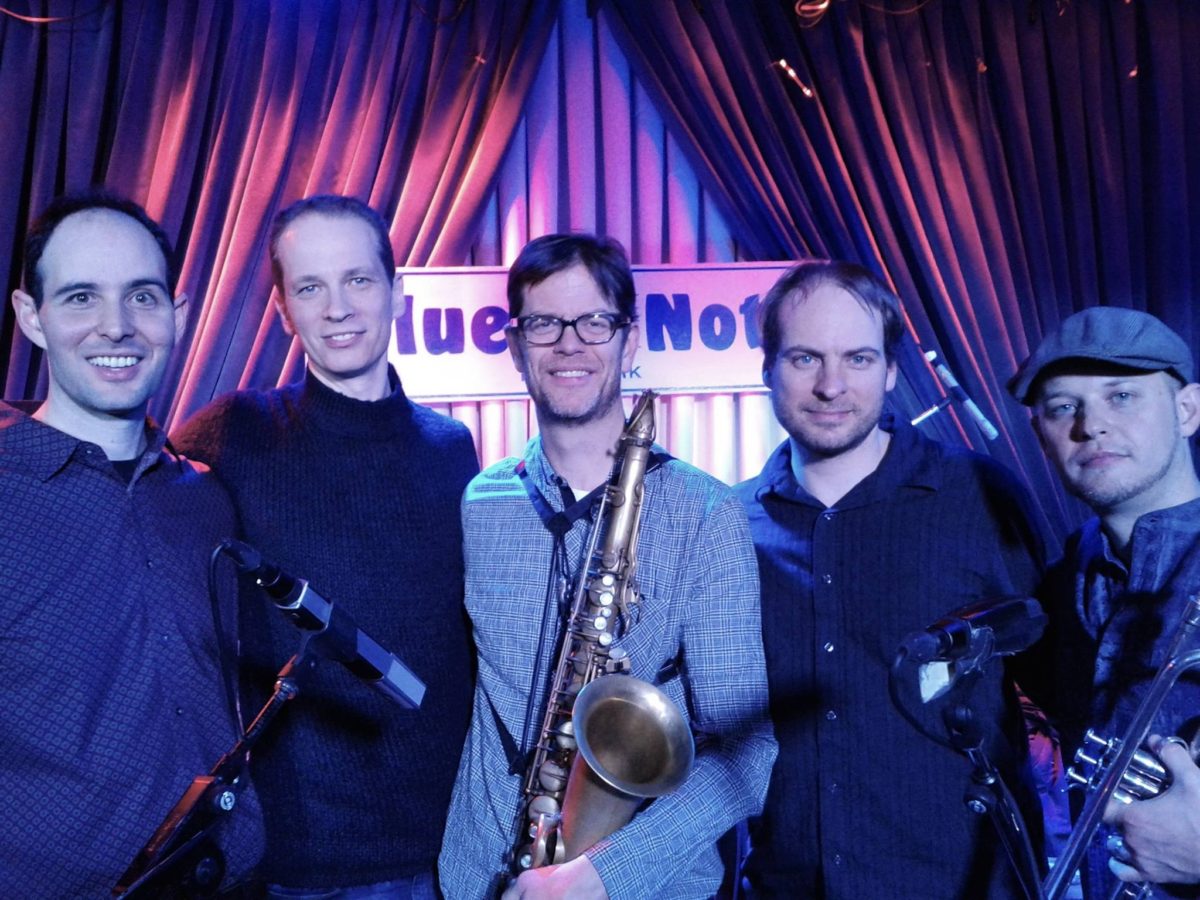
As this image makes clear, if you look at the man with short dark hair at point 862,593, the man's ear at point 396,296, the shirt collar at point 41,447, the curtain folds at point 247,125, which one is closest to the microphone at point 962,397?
the man with short dark hair at point 862,593

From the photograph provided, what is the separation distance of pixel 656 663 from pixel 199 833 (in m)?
1.07

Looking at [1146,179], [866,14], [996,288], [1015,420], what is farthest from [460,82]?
[1146,179]

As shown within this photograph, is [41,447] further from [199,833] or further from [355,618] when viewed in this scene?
[199,833]

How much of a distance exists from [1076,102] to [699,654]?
423cm

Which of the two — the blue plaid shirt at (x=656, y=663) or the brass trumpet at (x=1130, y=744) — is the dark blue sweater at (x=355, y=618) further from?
the brass trumpet at (x=1130, y=744)

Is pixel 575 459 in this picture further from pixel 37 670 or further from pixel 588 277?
pixel 37 670

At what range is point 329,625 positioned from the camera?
4.78ft

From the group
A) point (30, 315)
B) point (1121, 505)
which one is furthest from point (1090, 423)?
point (30, 315)

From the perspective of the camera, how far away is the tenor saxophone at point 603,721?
6.08 feet

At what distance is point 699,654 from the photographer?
210 cm

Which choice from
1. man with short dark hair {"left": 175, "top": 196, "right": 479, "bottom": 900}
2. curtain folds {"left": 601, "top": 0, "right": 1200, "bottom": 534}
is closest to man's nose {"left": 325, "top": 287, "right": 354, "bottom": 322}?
man with short dark hair {"left": 175, "top": 196, "right": 479, "bottom": 900}

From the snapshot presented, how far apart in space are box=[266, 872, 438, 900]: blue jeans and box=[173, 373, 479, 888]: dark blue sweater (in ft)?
0.07

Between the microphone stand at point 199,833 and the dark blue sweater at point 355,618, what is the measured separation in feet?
2.22

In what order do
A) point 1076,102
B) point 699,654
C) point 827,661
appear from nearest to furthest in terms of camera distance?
point 699,654, point 827,661, point 1076,102
